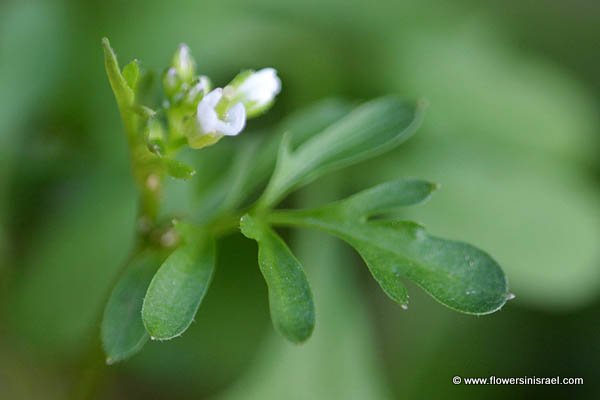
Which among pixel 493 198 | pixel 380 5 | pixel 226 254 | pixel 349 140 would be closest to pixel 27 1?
pixel 226 254

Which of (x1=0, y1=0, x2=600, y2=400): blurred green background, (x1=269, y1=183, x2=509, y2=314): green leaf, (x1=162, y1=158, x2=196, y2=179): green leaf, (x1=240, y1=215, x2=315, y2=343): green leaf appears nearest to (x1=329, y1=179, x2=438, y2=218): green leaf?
(x1=269, y1=183, x2=509, y2=314): green leaf

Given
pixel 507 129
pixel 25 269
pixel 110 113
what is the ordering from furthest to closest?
pixel 507 129, pixel 110 113, pixel 25 269

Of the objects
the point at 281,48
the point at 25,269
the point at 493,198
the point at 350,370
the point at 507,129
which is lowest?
the point at 350,370

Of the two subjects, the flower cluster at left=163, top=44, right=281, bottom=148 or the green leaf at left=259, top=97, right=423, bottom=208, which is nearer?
the flower cluster at left=163, top=44, right=281, bottom=148

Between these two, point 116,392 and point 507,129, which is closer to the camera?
point 116,392

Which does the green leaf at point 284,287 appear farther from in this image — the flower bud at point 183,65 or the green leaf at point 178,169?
the flower bud at point 183,65

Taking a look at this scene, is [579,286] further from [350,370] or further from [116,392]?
[116,392]

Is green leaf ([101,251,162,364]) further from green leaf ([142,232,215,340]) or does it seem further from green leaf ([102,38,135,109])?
green leaf ([102,38,135,109])

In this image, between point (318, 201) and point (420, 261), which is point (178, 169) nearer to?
point (420, 261)
